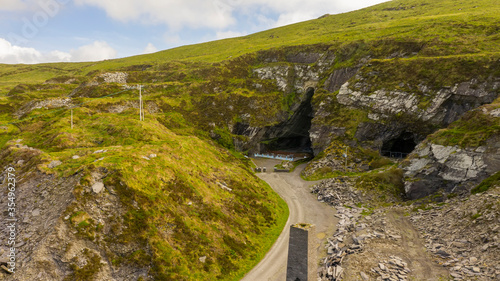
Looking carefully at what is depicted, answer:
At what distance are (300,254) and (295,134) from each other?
7785cm

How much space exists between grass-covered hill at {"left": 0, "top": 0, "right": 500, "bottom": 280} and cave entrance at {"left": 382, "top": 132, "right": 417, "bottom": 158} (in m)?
3.84

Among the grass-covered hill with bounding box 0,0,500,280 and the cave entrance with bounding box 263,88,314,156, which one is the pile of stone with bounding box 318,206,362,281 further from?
the cave entrance with bounding box 263,88,314,156

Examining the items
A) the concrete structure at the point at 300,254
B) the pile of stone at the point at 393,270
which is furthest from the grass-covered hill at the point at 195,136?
the pile of stone at the point at 393,270

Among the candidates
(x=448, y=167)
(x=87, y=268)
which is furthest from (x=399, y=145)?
(x=87, y=268)

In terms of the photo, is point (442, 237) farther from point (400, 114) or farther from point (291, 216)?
point (400, 114)

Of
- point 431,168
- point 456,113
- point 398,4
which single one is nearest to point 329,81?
point 456,113

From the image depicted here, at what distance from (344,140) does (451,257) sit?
43060 millimetres

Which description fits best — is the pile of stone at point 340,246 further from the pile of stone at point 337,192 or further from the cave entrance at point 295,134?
the cave entrance at point 295,134

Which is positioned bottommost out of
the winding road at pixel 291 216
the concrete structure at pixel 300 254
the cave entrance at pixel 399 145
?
the winding road at pixel 291 216

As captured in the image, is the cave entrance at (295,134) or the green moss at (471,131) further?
the cave entrance at (295,134)

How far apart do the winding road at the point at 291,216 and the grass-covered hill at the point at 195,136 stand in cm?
163

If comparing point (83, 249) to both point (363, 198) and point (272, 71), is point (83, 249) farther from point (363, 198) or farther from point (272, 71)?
point (272, 71)

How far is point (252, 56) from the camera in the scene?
104 m

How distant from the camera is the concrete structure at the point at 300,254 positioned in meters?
15.4
